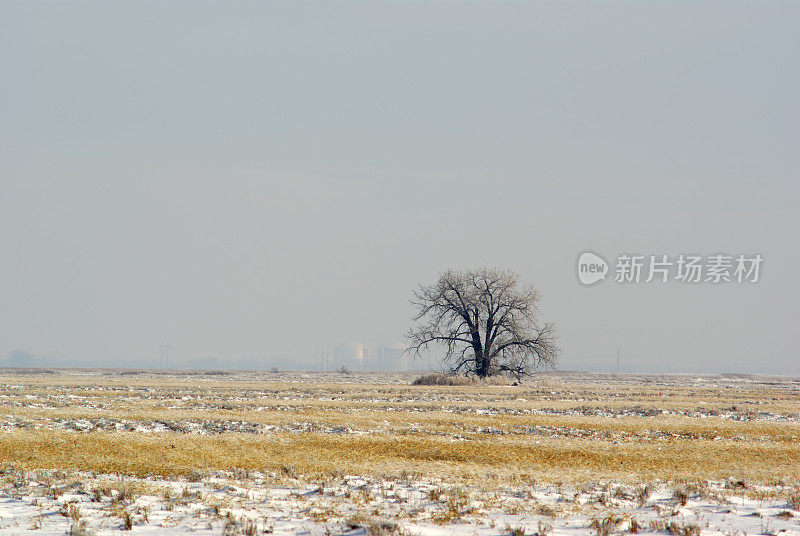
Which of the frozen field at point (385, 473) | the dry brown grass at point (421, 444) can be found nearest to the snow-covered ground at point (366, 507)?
the frozen field at point (385, 473)

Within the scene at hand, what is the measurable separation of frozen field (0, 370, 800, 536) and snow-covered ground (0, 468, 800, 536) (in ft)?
0.13

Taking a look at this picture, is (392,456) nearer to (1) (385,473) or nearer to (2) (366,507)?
(1) (385,473)

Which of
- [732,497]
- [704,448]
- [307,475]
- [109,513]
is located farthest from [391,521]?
[704,448]

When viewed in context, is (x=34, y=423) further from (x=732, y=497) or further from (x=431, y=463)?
(x=732, y=497)

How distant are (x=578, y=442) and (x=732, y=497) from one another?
8181 millimetres

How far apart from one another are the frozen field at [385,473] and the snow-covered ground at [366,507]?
40 millimetres

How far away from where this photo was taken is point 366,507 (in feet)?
37.4

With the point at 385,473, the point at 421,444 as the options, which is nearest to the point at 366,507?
the point at 385,473

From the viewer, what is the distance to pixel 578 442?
2116cm

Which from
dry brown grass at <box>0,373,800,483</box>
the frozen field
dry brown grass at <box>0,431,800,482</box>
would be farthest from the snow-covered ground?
dry brown grass at <box>0,373,800,483</box>

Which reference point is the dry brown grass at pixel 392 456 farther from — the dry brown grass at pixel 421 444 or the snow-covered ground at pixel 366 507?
the snow-covered ground at pixel 366 507

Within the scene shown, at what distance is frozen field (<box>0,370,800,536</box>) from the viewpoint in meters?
10.5

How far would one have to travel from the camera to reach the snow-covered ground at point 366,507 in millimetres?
9961

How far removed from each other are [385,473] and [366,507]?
348 centimetres
